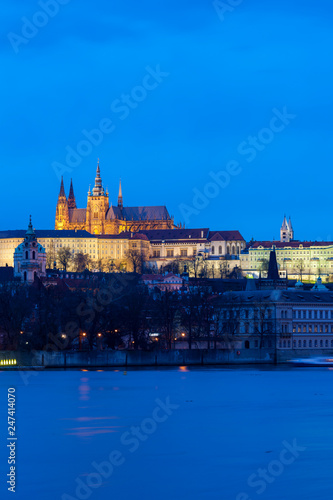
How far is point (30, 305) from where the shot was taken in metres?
76.9

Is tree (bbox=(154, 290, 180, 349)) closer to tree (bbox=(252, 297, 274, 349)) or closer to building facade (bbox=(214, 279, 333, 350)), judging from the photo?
building facade (bbox=(214, 279, 333, 350))

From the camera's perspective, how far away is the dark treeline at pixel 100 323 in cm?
6912

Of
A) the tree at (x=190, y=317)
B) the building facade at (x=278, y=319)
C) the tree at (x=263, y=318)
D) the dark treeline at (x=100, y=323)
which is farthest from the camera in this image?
the building facade at (x=278, y=319)

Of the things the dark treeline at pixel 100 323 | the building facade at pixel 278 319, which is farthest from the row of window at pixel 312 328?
the dark treeline at pixel 100 323

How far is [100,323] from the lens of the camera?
71.5m

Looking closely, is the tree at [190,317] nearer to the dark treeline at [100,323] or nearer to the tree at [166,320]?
the dark treeline at [100,323]

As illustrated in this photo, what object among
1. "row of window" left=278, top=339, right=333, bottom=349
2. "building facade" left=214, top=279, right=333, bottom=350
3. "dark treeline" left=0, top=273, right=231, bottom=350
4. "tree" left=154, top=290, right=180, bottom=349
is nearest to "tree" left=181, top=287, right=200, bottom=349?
"dark treeline" left=0, top=273, right=231, bottom=350

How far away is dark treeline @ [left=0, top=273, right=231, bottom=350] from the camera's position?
69125 millimetres
